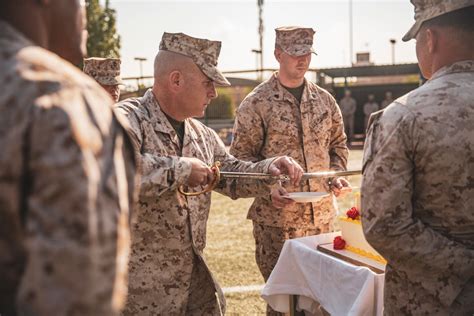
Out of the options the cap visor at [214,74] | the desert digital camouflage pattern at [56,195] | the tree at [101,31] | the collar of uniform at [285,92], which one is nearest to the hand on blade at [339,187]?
the collar of uniform at [285,92]

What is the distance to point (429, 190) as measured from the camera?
1948 mm

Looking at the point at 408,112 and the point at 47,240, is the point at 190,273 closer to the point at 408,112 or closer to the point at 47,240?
the point at 408,112

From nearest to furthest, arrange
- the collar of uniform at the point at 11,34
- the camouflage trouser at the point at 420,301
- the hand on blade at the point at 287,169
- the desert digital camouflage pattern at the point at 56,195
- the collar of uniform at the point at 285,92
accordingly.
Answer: the desert digital camouflage pattern at the point at 56,195 → the collar of uniform at the point at 11,34 → the camouflage trouser at the point at 420,301 → the hand on blade at the point at 287,169 → the collar of uniform at the point at 285,92

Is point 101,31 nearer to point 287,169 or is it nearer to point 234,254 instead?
point 234,254

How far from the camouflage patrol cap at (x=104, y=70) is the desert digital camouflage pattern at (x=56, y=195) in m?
5.03

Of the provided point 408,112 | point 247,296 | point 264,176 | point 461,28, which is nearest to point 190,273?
point 264,176

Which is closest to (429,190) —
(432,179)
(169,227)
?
(432,179)

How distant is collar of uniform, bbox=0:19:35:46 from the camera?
1.11 meters

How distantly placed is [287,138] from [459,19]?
2261mm

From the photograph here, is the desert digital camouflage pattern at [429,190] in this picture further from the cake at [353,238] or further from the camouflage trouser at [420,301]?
the cake at [353,238]

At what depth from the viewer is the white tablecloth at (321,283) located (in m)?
2.74

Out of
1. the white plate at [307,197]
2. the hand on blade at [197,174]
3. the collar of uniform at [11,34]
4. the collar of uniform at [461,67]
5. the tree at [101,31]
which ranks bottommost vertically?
the white plate at [307,197]

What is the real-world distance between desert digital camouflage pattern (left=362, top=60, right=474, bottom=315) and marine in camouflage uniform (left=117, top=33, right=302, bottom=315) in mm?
984

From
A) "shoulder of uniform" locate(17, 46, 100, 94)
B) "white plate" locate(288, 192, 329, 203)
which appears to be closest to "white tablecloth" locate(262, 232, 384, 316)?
"white plate" locate(288, 192, 329, 203)
